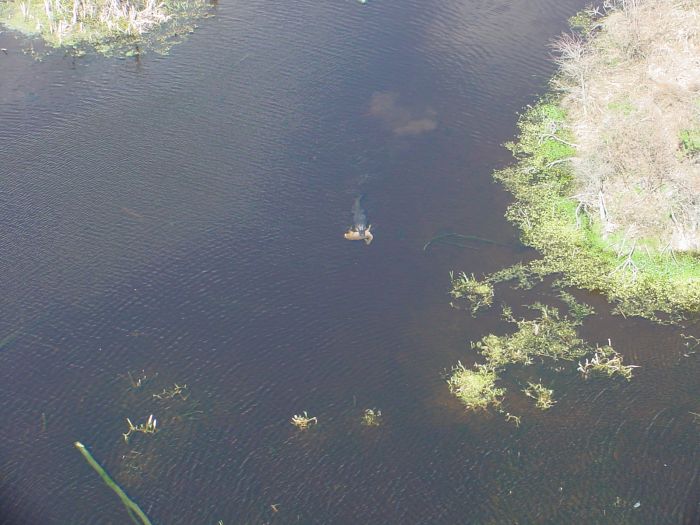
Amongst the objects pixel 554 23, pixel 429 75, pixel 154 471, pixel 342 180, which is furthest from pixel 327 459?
pixel 554 23

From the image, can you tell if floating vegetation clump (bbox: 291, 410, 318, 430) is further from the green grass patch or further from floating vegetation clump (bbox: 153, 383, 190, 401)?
the green grass patch

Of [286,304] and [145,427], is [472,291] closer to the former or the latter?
[286,304]

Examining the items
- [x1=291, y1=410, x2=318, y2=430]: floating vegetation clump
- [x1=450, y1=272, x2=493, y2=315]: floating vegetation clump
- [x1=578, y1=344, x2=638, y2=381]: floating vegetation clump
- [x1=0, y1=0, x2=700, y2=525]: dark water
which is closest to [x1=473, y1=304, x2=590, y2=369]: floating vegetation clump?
[x1=578, y1=344, x2=638, y2=381]: floating vegetation clump

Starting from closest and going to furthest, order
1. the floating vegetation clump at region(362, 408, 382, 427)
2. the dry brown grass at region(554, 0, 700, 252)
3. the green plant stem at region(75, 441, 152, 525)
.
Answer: the green plant stem at region(75, 441, 152, 525), the floating vegetation clump at region(362, 408, 382, 427), the dry brown grass at region(554, 0, 700, 252)

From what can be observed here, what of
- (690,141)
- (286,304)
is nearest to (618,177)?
(690,141)

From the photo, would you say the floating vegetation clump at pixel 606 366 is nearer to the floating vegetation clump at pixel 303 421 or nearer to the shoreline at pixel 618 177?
the shoreline at pixel 618 177

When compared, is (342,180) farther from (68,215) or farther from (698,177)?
(698,177)

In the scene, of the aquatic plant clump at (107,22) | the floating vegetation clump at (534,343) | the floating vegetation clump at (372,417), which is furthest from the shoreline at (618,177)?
the aquatic plant clump at (107,22)
